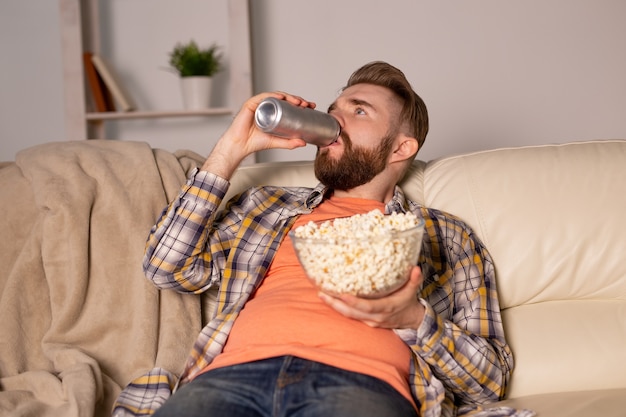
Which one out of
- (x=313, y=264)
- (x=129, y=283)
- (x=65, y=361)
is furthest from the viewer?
(x=129, y=283)

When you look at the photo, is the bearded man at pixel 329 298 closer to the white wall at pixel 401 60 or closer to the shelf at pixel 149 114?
the shelf at pixel 149 114

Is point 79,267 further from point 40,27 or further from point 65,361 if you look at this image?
point 40,27

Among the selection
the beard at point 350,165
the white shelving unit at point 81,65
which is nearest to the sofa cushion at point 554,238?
the beard at point 350,165

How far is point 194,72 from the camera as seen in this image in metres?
3.29

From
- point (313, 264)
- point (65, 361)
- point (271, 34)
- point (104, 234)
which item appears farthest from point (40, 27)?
point (313, 264)

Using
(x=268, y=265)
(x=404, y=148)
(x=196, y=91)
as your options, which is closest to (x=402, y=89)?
(x=404, y=148)

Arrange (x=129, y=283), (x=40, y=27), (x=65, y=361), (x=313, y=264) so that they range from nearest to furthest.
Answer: (x=313, y=264) → (x=65, y=361) → (x=129, y=283) → (x=40, y=27)

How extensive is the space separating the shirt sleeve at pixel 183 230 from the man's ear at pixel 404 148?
44 centimetres

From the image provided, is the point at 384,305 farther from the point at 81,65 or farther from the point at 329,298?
the point at 81,65

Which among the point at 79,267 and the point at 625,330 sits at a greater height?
the point at 79,267

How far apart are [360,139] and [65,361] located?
2.68ft

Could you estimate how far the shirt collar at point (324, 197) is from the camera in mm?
1833

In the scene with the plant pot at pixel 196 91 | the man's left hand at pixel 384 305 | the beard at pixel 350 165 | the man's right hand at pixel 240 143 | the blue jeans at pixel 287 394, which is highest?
the plant pot at pixel 196 91

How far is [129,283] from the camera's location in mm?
1819
